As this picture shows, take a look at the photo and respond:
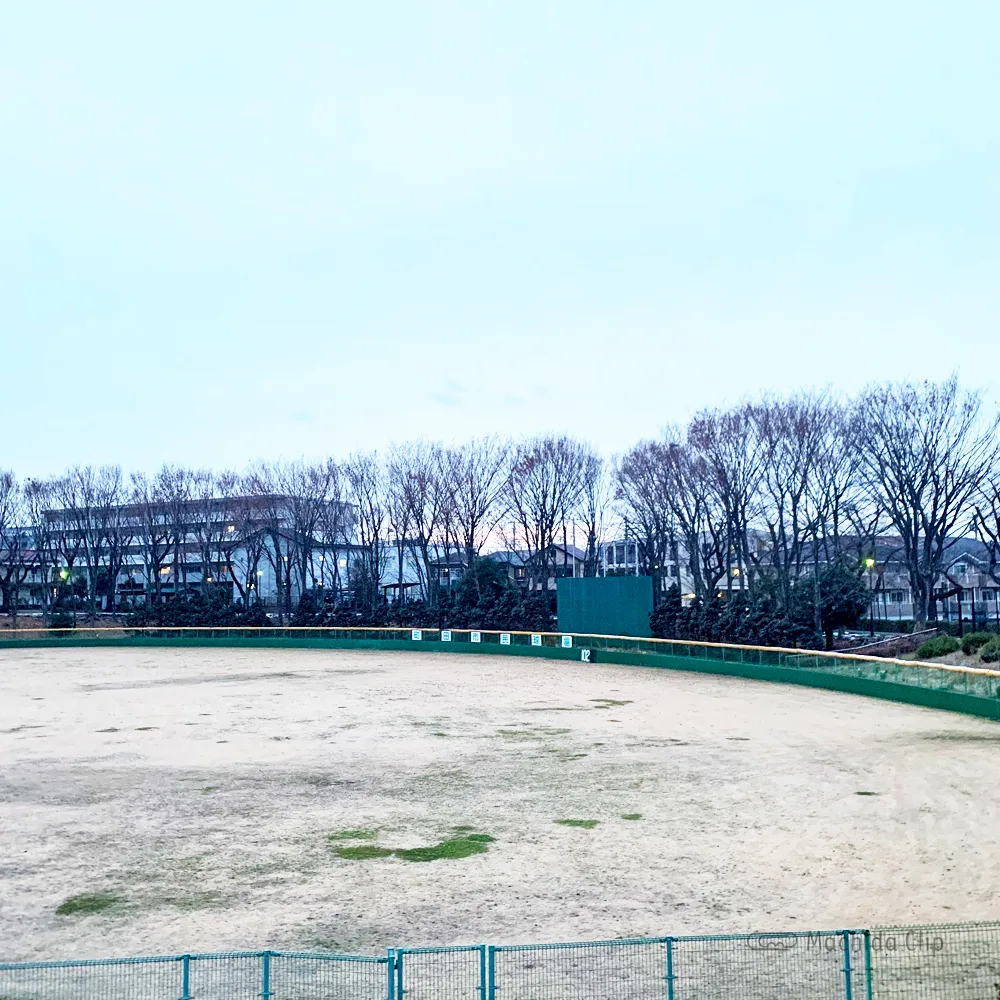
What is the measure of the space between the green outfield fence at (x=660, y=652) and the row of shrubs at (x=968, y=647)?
15.4 feet

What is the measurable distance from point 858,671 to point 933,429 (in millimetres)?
23427

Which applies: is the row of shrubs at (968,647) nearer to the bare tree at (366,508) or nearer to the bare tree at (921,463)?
the bare tree at (921,463)

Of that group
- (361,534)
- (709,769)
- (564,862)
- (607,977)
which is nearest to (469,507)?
(361,534)

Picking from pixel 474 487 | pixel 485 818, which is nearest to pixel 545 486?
pixel 474 487

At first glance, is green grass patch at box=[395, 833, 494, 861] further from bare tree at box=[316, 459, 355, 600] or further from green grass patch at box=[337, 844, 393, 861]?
bare tree at box=[316, 459, 355, 600]

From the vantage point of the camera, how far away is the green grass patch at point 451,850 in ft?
53.9

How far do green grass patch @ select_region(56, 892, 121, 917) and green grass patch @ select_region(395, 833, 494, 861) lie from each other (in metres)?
4.45

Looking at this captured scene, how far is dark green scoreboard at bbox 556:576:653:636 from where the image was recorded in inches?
2137

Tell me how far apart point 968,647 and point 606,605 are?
739 inches

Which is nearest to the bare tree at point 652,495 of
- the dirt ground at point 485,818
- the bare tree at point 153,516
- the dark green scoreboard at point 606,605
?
the dark green scoreboard at point 606,605

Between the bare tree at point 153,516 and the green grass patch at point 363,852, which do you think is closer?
the green grass patch at point 363,852

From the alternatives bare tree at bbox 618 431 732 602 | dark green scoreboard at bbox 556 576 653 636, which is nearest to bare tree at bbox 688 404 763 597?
bare tree at bbox 618 431 732 602

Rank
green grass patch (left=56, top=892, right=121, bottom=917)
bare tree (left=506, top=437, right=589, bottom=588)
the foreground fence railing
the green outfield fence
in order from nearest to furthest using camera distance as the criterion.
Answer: the foreground fence railing < green grass patch (left=56, top=892, right=121, bottom=917) < the green outfield fence < bare tree (left=506, top=437, right=589, bottom=588)

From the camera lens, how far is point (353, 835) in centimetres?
1778
